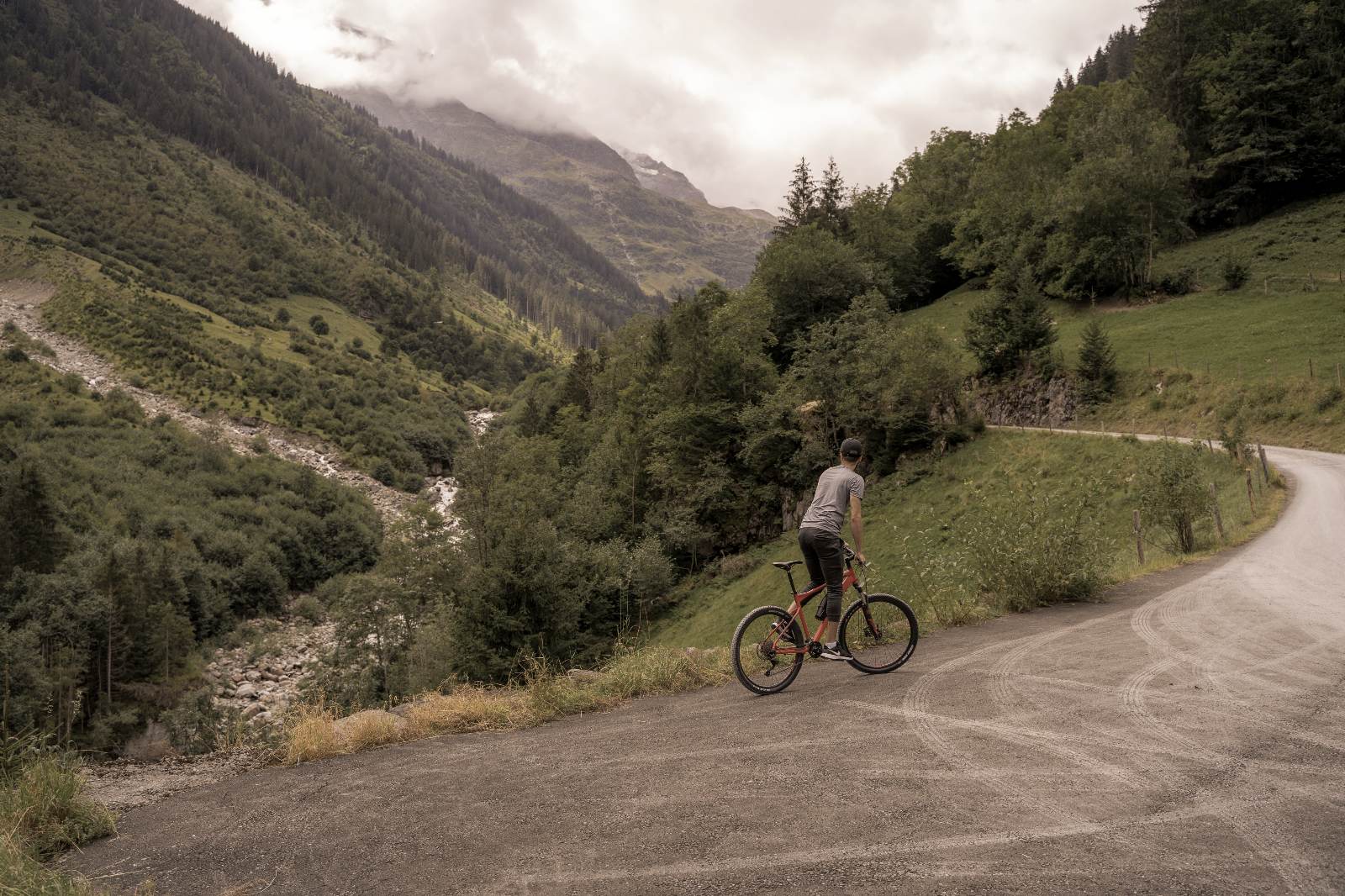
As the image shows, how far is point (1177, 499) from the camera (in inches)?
690

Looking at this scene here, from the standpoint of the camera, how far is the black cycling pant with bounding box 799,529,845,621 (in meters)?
8.11

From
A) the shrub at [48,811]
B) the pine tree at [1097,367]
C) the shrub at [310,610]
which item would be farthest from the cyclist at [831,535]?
the shrub at [310,610]

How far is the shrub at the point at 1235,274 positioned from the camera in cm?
4541

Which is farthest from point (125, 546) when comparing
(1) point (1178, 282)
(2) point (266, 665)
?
(1) point (1178, 282)

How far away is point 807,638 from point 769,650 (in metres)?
0.53

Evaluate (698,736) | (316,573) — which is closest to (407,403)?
(316,573)

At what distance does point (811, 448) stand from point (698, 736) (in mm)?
34057

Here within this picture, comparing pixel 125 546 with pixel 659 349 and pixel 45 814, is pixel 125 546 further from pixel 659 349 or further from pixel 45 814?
pixel 45 814

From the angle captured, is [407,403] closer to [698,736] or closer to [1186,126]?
[1186,126]

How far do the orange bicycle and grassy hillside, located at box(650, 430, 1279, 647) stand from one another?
11.9 meters

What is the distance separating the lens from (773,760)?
5.79m

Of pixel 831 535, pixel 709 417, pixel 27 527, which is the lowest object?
pixel 27 527

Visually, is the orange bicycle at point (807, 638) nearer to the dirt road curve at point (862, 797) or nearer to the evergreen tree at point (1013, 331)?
the dirt road curve at point (862, 797)

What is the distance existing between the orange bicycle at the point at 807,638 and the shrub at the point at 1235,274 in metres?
52.9
